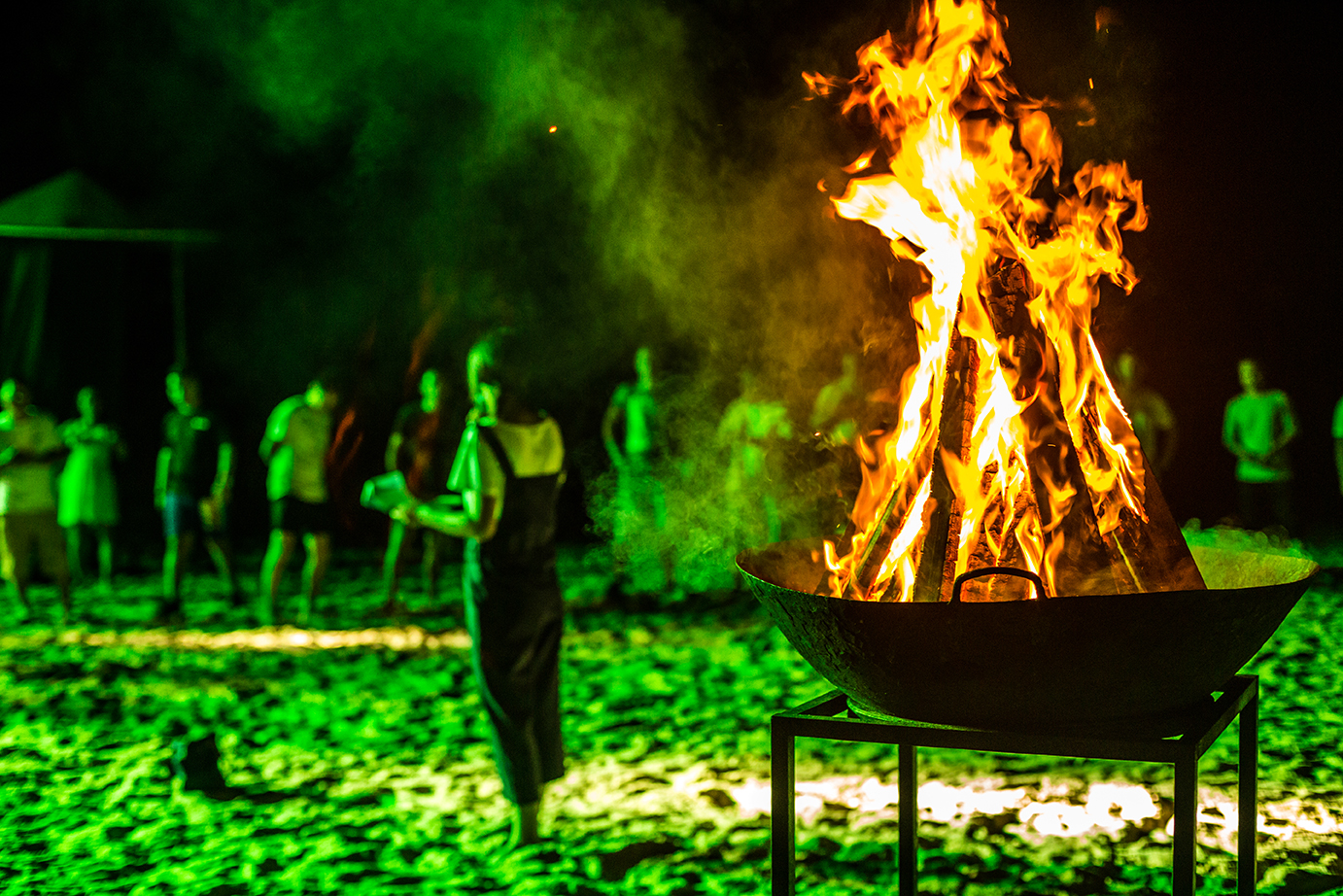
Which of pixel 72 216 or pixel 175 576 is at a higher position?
pixel 72 216

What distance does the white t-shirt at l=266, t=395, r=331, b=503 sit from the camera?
8953mm

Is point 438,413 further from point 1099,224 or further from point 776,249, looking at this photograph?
point 1099,224

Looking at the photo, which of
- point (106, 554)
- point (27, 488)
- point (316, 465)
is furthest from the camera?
point (106, 554)

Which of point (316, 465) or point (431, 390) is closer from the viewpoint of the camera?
point (316, 465)

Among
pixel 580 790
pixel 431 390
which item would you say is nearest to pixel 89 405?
pixel 431 390

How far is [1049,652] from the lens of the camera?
2.36 m

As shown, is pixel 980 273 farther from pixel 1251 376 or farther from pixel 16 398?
pixel 16 398

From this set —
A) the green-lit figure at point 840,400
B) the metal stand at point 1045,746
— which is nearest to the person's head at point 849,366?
the green-lit figure at point 840,400

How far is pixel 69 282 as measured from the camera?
14.0 metres

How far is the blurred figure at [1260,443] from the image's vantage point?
10.1m

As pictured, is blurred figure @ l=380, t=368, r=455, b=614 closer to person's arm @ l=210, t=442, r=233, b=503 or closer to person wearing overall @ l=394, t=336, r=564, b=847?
person's arm @ l=210, t=442, r=233, b=503

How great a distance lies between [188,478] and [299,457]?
1607 millimetres

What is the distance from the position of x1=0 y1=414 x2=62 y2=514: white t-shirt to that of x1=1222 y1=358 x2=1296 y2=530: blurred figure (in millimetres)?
11066

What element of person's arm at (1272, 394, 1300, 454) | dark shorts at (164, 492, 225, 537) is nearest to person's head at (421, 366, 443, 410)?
dark shorts at (164, 492, 225, 537)
